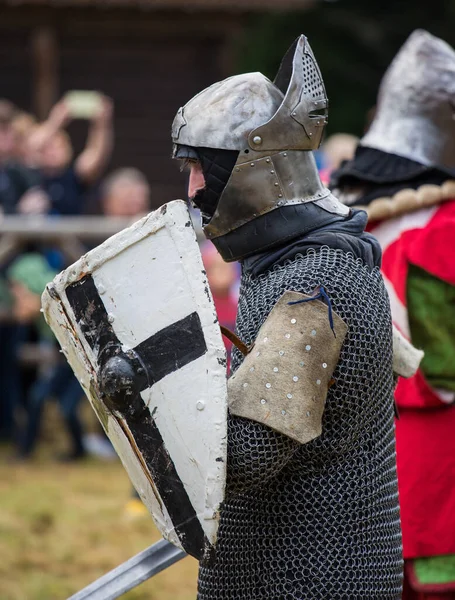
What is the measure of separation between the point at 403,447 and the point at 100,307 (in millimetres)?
1539

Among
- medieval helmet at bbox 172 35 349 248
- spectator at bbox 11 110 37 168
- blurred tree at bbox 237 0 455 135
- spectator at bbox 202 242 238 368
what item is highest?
medieval helmet at bbox 172 35 349 248

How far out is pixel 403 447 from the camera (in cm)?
355

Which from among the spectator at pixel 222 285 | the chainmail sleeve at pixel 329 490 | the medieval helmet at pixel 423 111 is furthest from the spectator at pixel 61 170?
the chainmail sleeve at pixel 329 490

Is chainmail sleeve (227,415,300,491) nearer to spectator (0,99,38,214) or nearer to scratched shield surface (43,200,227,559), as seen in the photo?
scratched shield surface (43,200,227,559)

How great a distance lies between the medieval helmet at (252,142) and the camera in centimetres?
246

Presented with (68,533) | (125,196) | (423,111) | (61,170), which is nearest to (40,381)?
(125,196)

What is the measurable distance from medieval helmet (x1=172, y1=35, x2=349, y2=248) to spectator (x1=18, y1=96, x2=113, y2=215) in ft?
18.6

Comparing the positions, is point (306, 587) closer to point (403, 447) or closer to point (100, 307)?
point (100, 307)

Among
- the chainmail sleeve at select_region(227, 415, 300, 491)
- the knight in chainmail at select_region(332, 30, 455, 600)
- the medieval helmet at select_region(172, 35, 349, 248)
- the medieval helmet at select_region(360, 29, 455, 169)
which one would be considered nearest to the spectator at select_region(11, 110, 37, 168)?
the medieval helmet at select_region(360, 29, 455, 169)

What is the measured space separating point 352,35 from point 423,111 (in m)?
9.17

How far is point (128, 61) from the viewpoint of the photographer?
43.1 feet

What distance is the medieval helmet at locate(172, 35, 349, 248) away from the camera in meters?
2.46

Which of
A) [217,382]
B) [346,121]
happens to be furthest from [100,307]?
[346,121]

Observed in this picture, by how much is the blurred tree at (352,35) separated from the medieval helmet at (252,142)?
31.0 ft
